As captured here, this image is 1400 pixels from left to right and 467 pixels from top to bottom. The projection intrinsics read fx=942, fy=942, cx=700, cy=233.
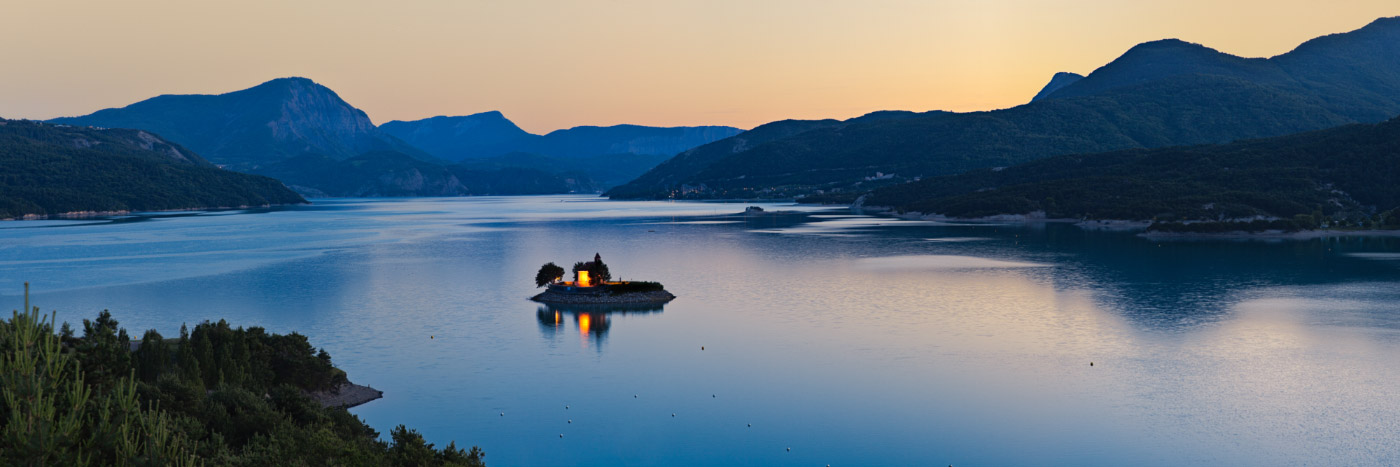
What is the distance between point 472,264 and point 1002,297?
7429cm

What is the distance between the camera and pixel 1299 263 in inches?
4926

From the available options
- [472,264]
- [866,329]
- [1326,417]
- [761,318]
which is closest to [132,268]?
[472,264]

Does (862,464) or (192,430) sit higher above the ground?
(192,430)

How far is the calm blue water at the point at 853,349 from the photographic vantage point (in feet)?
146

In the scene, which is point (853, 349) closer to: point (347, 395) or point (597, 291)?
point (597, 291)

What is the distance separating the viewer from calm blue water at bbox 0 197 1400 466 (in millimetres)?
44375

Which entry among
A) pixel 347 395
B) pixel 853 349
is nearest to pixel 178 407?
pixel 347 395

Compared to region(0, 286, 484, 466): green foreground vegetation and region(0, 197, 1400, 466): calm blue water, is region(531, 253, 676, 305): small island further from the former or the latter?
region(0, 286, 484, 466): green foreground vegetation

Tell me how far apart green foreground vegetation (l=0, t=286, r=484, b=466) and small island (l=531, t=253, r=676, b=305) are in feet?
131

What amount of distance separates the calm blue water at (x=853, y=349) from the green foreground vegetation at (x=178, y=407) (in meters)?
6.61

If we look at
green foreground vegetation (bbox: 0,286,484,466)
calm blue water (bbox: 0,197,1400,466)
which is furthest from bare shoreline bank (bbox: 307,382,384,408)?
calm blue water (bbox: 0,197,1400,466)

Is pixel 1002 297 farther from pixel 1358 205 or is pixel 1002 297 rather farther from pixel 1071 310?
pixel 1358 205

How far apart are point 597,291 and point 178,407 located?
56.4 m

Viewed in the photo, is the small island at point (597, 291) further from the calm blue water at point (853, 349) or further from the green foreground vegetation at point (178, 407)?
the green foreground vegetation at point (178, 407)
